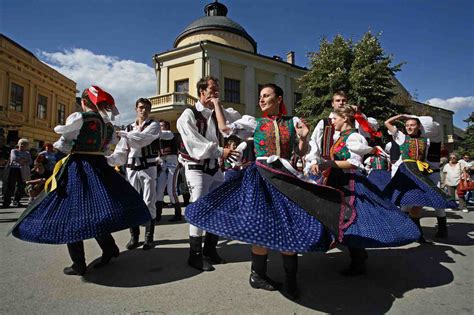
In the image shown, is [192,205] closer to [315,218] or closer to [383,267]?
[315,218]

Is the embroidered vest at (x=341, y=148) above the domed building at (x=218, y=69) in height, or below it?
below

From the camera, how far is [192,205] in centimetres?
252

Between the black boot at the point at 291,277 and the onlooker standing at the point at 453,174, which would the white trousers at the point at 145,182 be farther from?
the onlooker standing at the point at 453,174

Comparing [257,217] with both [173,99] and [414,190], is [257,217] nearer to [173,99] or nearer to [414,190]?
[414,190]

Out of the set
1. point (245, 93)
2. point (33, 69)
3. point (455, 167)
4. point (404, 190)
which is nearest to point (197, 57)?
point (245, 93)

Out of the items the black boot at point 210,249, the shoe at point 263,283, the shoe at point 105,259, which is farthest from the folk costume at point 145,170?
the shoe at point 263,283

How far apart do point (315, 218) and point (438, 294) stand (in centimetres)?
134

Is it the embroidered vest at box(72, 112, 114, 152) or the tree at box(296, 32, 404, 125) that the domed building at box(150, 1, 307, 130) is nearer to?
the tree at box(296, 32, 404, 125)

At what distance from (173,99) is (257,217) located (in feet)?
57.5

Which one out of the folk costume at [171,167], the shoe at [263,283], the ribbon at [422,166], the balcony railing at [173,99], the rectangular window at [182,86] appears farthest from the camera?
the rectangular window at [182,86]

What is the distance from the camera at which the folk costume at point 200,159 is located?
305cm

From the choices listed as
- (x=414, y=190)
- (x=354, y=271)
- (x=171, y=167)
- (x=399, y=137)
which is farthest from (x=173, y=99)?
(x=354, y=271)

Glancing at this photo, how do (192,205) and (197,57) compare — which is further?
(197,57)

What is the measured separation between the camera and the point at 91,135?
3094 millimetres
